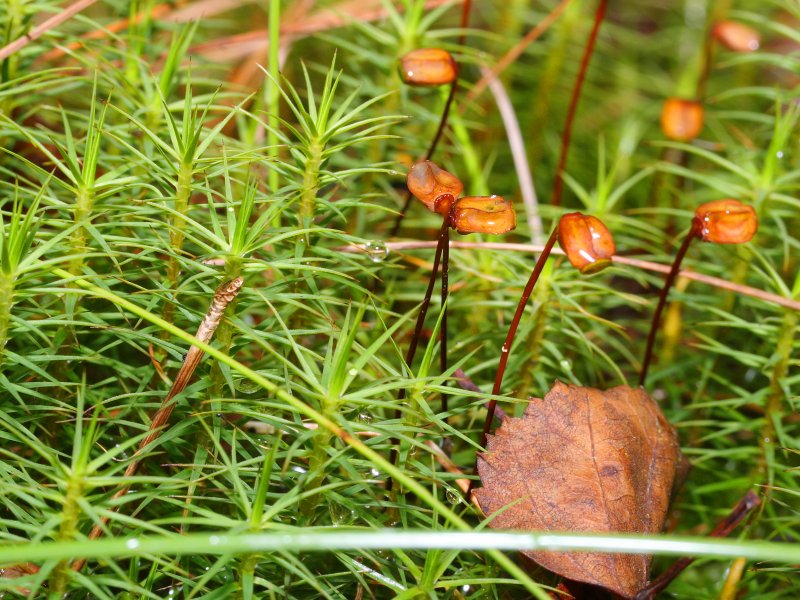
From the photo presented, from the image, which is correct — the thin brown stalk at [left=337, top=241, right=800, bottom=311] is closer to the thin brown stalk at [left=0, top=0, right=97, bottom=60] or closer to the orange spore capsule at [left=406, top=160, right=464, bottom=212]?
the orange spore capsule at [left=406, top=160, right=464, bottom=212]

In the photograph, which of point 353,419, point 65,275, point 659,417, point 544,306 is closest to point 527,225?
point 544,306

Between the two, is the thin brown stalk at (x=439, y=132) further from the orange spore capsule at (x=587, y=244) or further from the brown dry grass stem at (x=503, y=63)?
the orange spore capsule at (x=587, y=244)

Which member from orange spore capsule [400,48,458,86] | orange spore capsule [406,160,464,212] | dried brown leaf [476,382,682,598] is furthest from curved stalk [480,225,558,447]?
orange spore capsule [400,48,458,86]

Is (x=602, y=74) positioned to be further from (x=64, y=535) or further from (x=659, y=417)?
(x=64, y=535)

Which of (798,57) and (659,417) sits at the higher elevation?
(798,57)

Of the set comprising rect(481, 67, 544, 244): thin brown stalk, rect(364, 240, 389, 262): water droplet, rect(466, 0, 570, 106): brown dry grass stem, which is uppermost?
rect(466, 0, 570, 106): brown dry grass stem

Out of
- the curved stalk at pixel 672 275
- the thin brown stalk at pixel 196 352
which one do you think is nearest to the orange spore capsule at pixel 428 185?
the thin brown stalk at pixel 196 352

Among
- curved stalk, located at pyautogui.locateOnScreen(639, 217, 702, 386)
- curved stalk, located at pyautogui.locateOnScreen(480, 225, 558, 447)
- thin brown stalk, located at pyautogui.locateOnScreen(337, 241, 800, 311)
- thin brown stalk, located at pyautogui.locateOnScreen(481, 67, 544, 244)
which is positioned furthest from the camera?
thin brown stalk, located at pyautogui.locateOnScreen(481, 67, 544, 244)
